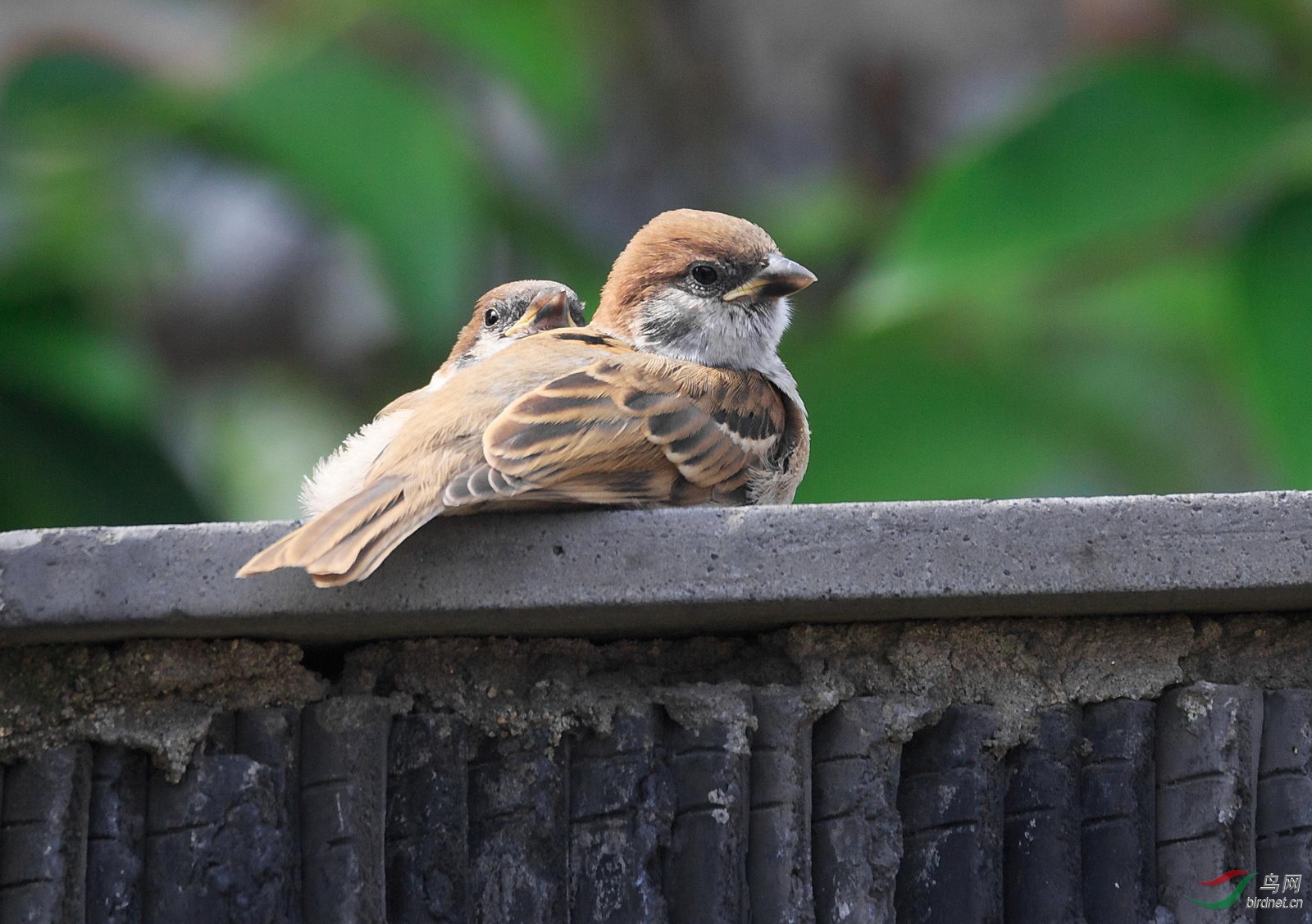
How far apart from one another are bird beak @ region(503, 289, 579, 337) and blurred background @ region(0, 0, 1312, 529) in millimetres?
2274

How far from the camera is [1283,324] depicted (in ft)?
16.4

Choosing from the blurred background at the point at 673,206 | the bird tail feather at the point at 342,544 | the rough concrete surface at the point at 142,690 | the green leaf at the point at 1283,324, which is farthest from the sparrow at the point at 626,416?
the blurred background at the point at 673,206

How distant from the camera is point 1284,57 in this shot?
591 centimetres

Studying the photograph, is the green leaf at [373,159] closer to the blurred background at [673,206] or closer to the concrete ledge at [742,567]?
the blurred background at [673,206]

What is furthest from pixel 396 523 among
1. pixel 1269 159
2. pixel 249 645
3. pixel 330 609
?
pixel 1269 159

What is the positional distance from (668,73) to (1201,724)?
23.1ft

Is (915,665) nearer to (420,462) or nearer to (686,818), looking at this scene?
(686,818)

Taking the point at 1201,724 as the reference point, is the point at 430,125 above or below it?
above

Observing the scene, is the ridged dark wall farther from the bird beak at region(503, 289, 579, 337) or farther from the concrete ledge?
the bird beak at region(503, 289, 579, 337)

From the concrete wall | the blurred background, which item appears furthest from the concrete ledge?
the blurred background

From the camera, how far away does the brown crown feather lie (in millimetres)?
3201

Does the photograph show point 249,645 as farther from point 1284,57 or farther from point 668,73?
point 668,73

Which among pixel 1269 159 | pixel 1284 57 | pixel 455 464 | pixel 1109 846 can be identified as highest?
pixel 1284 57

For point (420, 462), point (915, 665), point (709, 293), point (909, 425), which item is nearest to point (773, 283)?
point (709, 293)
